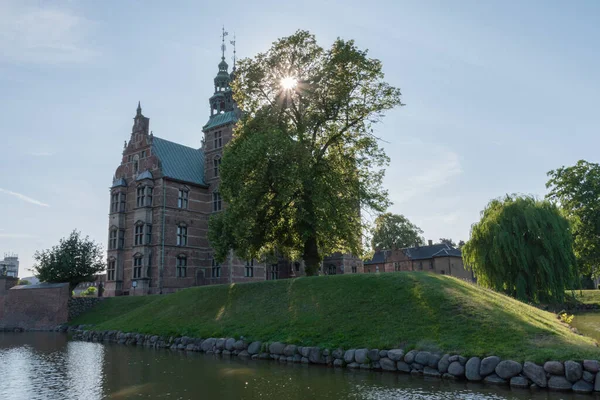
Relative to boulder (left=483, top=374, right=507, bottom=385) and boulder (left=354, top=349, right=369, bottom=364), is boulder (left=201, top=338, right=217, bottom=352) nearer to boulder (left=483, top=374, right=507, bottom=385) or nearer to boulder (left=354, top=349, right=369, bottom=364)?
boulder (left=354, top=349, right=369, bottom=364)

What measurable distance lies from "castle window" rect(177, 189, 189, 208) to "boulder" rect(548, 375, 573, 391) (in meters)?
39.3

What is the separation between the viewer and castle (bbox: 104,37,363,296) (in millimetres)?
44250

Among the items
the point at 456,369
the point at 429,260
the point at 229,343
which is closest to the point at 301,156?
the point at 229,343

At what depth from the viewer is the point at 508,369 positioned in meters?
13.6

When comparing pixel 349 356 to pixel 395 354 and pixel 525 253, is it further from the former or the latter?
pixel 525 253

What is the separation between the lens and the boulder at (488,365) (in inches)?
549

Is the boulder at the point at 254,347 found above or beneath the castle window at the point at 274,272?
beneath

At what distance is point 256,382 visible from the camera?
14461mm

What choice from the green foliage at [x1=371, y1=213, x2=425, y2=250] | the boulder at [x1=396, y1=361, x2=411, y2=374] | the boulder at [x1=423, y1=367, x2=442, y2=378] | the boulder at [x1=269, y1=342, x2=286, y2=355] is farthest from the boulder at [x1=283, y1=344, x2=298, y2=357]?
the green foliage at [x1=371, y1=213, x2=425, y2=250]

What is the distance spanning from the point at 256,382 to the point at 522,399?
310 inches

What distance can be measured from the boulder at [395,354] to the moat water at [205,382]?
2.47ft

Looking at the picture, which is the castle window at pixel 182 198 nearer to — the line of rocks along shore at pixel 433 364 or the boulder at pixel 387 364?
the line of rocks along shore at pixel 433 364

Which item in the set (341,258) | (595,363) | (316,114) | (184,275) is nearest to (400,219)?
(341,258)

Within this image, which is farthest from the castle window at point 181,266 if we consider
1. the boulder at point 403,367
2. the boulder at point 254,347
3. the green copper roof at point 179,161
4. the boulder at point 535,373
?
the boulder at point 535,373
